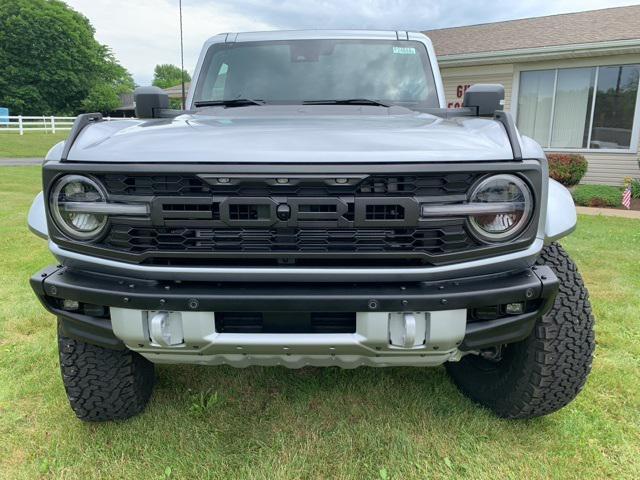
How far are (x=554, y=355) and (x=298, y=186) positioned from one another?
4.33ft

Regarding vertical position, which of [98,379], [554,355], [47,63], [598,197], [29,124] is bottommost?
[598,197]

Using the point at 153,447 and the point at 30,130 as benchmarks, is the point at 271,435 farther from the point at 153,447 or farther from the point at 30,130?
the point at 30,130

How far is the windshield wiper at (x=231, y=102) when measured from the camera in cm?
313

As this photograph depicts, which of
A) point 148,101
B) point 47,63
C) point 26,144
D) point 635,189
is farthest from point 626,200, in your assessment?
point 47,63

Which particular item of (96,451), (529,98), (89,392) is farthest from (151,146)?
(529,98)

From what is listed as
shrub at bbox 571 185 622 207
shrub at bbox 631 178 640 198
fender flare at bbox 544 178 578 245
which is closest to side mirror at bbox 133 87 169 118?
fender flare at bbox 544 178 578 245

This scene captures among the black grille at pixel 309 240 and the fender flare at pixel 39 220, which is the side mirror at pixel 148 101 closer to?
the fender flare at pixel 39 220

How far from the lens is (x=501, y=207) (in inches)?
→ 74.1

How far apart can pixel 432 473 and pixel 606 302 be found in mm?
2678

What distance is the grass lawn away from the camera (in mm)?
2221

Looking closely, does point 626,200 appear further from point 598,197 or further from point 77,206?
point 77,206

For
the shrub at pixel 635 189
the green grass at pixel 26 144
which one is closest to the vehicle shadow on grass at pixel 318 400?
the shrub at pixel 635 189

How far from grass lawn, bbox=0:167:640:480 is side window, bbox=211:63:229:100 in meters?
1.72

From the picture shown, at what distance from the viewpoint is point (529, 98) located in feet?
41.4
